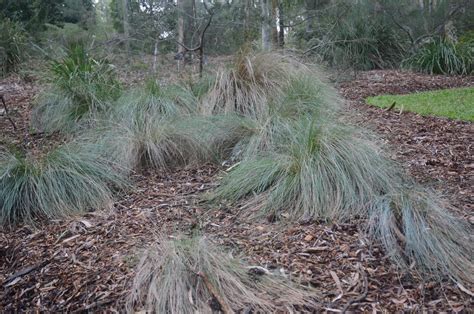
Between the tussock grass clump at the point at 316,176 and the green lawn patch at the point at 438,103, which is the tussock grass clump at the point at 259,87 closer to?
the green lawn patch at the point at 438,103

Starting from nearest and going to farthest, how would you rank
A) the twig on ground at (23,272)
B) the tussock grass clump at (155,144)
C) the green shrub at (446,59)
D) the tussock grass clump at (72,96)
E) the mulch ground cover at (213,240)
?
the mulch ground cover at (213,240)
the twig on ground at (23,272)
the tussock grass clump at (155,144)
the tussock grass clump at (72,96)
the green shrub at (446,59)

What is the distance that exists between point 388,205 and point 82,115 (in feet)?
12.3

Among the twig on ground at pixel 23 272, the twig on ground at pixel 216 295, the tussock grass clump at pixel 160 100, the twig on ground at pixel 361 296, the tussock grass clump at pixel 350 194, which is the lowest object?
the twig on ground at pixel 361 296

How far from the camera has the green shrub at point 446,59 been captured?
367 inches

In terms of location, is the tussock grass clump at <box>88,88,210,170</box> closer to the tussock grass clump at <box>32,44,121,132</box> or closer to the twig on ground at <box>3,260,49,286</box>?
the tussock grass clump at <box>32,44,121,132</box>

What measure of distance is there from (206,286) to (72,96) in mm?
3887

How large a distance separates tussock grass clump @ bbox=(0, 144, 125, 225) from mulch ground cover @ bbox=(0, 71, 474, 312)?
0.14 meters

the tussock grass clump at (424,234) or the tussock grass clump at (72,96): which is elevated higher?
the tussock grass clump at (72,96)

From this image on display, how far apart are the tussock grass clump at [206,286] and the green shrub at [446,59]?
27.2 feet

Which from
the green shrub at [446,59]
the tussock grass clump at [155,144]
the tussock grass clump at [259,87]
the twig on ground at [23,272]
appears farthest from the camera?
the green shrub at [446,59]

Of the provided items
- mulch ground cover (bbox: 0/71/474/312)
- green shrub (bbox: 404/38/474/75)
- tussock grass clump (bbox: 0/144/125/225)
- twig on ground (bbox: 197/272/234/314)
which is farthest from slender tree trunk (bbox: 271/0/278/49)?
twig on ground (bbox: 197/272/234/314)

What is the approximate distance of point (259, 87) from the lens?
5.33 metres

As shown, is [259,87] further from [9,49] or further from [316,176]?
[9,49]

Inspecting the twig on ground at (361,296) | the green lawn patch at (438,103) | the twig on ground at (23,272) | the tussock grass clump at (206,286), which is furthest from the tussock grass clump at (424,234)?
the green lawn patch at (438,103)
